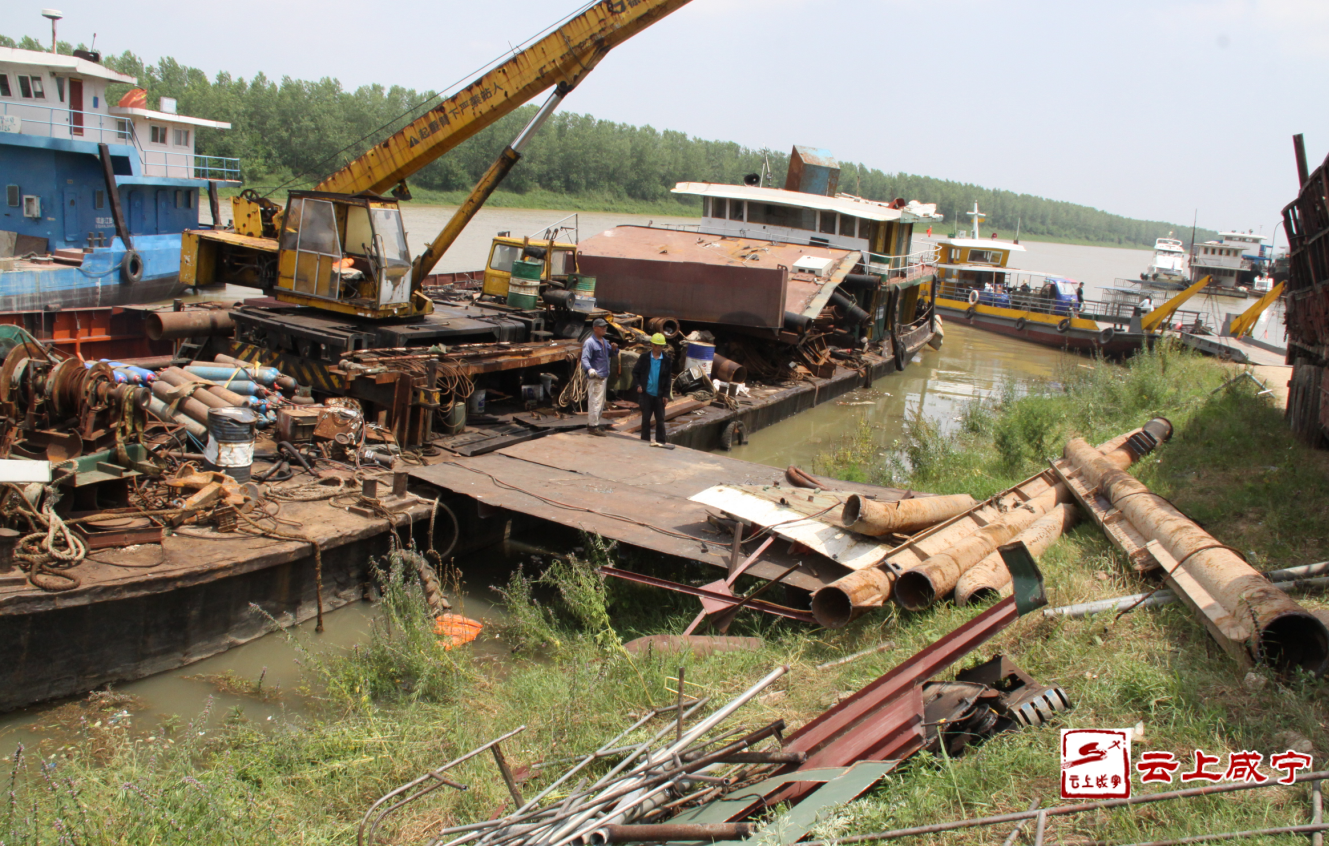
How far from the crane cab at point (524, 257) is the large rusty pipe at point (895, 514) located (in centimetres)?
739

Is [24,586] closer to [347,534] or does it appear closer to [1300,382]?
[347,534]

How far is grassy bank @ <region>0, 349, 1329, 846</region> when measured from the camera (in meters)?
3.59

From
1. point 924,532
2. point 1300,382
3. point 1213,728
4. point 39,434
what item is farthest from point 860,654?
point 1300,382

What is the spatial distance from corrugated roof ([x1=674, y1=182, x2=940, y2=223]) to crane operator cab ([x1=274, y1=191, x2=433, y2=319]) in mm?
11439

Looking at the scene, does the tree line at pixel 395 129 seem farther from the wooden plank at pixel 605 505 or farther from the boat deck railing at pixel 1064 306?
the wooden plank at pixel 605 505

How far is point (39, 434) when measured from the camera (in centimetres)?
651

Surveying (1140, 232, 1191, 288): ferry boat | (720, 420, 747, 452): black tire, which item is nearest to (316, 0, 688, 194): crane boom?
(720, 420, 747, 452): black tire

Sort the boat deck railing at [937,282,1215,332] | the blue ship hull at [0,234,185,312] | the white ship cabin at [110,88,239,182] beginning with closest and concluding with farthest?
the blue ship hull at [0,234,185,312] < the white ship cabin at [110,88,239,182] < the boat deck railing at [937,282,1215,332]

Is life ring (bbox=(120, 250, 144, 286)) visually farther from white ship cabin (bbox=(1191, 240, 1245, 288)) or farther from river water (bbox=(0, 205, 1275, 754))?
white ship cabin (bbox=(1191, 240, 1245, 288))

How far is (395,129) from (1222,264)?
175ft

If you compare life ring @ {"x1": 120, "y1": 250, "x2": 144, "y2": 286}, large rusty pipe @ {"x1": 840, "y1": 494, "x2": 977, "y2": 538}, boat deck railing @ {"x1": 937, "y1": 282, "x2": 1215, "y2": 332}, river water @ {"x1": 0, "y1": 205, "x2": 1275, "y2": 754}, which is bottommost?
river water @ {"x1": 0, "y1": 205, "x2": 1275, "y2": 754}

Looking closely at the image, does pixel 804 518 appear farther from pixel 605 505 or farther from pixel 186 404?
pixel 186 404

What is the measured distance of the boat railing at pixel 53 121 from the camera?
67.2 ft

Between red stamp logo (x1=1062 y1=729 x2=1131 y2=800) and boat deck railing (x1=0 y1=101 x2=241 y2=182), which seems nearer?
red stamp logo (x1=1062 y1=729 x2=1131 y2=800)
